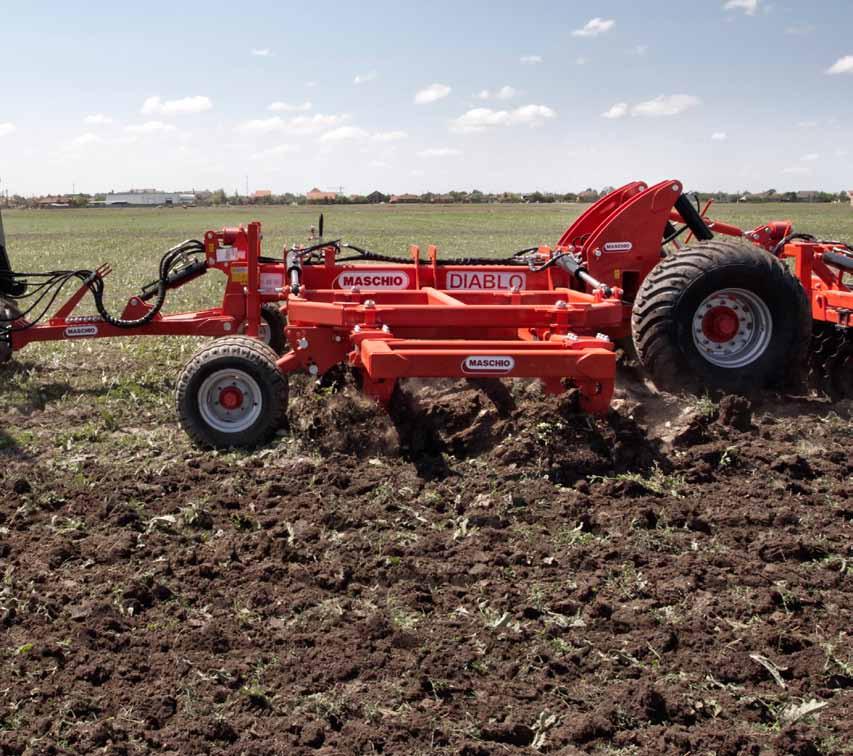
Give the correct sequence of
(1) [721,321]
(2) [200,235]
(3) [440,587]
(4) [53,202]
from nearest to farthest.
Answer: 1. (3) [440,587]
2. (1) [721,321]
3. (2) [200,235]
4. (4) [53,202]

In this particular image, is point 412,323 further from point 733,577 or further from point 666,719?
point 666,719

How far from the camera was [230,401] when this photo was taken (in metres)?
6.99

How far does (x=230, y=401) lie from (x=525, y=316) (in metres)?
2.20

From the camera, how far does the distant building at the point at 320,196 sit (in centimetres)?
9505

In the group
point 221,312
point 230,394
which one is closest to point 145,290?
point 221,312

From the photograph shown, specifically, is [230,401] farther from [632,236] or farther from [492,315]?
[632,236]

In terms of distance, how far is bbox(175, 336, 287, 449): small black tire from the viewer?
685 centimetres

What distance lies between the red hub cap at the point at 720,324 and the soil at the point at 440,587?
2.81ft

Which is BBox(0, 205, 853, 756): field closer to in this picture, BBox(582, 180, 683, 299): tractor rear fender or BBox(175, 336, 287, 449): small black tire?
BBox(175, 336, 287, 449): small black tire

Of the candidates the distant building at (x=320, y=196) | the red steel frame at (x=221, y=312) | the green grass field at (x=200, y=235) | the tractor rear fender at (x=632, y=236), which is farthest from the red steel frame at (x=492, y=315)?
the distant building at (x=320, y=196)

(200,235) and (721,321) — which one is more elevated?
(200,235)

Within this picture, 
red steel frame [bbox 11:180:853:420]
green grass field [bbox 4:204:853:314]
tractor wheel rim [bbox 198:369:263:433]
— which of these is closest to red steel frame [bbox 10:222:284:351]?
red steel frame [bbox 11:180:853:420]

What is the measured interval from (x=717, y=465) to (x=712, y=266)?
1.96m

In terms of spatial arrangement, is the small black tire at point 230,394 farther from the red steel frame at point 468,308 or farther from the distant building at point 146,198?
the distant building at point 146,198
